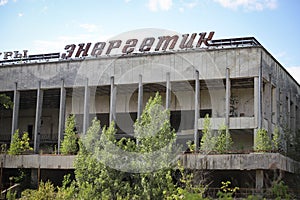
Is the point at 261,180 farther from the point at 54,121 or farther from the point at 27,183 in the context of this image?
the point at 54,121

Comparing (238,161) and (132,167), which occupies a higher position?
(238,161)

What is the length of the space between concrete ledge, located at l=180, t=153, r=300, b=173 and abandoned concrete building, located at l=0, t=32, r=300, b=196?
0.23 feet

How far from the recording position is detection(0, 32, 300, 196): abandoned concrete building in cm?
3988

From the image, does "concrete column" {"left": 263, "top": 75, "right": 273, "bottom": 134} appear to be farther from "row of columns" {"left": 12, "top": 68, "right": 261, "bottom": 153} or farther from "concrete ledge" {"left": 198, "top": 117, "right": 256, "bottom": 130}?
"concrete ledge" {"left": 198, "top": 117, "right": 256, "bottom": 130}

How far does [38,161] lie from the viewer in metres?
43.2

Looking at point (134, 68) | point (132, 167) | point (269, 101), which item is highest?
point (134, 68)

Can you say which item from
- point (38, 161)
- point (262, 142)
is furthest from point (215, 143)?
point (38, 161)

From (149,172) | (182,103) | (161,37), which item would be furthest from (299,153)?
(149,172)

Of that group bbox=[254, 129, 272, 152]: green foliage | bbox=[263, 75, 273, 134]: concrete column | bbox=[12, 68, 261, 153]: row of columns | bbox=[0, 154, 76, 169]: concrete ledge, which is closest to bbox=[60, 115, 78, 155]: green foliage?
bbox=[0, 154, 76, 169]: concrete ledge

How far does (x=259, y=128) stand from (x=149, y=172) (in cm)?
1280

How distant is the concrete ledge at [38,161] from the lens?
1652 inches

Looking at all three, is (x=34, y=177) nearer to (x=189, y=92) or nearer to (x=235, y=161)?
(x=189, y=92)

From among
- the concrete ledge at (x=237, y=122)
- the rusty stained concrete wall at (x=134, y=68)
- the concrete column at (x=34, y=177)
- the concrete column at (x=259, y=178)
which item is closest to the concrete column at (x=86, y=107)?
the rusty stained concrete wall at (x=134, y=68)

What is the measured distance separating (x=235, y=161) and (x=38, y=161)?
16719mm
